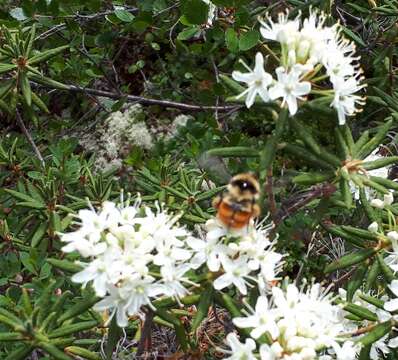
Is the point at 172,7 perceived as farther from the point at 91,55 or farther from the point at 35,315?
the point at 35,315

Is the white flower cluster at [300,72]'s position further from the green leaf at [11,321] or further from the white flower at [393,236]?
the green leaf at [11,321]

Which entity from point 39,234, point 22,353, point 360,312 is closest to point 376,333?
point 360,312

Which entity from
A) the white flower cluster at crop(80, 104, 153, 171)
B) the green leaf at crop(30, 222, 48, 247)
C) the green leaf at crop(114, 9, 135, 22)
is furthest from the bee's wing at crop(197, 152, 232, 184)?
the white flower cluster at crop(80, 104, 153, 171)

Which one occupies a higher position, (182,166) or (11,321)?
(11,321)

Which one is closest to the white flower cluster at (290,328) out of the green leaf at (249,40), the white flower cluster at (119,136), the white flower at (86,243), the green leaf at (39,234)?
the white flower at (86,243)

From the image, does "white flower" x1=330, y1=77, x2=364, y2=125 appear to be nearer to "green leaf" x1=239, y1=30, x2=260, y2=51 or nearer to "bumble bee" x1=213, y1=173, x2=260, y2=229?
"bumble bee" x1=213, y1=173, x2=260, y2=229

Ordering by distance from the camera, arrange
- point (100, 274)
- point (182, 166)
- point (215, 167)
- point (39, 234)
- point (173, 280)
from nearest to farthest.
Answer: point (100, 274), point (173, 280), point (215, 167), point (39, 234), point (182, 166)

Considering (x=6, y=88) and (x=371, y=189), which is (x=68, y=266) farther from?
(x=371, y=189)
